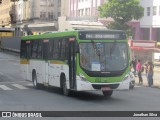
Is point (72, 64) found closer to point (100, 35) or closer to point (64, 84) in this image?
point (64, 84)

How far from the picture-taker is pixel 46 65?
24969 millimetres

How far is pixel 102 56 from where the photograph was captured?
2053cm

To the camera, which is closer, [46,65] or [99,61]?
[99,61]

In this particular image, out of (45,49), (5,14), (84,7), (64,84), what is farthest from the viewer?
(5,14)

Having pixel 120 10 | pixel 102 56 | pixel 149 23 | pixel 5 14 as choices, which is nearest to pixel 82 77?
pixel 102 56

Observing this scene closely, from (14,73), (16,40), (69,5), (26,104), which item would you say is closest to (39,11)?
(69,5)

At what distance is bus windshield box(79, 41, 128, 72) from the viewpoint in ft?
67.1

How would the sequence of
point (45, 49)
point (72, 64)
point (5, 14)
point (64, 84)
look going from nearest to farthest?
point (72, 64)
point (64, 84)
point (45, 49)
point (5, 14)

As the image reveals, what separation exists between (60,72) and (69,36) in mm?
1978

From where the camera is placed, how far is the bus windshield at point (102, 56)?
2044 centimetres

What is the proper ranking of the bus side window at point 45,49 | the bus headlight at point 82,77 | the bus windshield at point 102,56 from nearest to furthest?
the bus headlight at point 82,77 → the bus windshield at point 102,56 → the bus side window at point 45,49

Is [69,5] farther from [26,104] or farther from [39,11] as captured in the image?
[26,104]

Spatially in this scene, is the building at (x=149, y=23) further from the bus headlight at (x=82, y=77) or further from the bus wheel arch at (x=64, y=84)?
the bus headlight at (x=82, y=77)

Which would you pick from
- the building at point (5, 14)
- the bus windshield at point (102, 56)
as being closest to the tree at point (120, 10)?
the bus windshield at point (102, 56)
